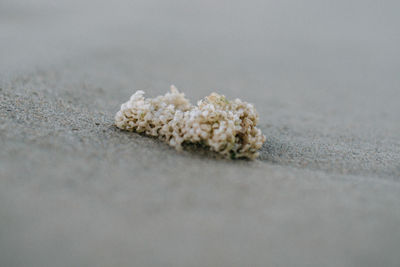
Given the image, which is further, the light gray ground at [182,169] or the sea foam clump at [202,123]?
the sea foam clump at [202,123]

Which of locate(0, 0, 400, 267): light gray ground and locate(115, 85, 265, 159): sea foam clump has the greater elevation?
locate(115, 85, 265, 159): sea foam clump

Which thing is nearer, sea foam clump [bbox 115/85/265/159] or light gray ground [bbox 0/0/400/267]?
light gray ground [bbox 0/0/400/267]

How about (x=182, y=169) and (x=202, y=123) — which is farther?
(x=202, y=123)

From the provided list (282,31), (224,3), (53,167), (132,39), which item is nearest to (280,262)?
(53,167)

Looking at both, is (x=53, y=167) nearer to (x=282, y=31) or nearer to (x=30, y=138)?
(x=30, y=138)

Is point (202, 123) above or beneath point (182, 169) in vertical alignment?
above

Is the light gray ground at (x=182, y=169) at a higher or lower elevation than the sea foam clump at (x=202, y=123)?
lower
